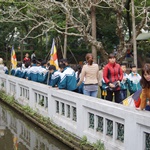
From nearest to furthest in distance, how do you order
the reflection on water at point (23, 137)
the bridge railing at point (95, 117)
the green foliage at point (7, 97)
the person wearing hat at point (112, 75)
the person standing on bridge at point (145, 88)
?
the person standing on bridge at point (145, 88)
the bridge railing at point (95, 117)
the reflection on water at point (23, 137)
the person wearing hat at point (112, 75)
the green foliage at point (7, 97)

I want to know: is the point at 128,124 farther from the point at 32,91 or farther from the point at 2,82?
the point at 2,82

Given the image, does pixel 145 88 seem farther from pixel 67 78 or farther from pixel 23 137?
pixel 23 137

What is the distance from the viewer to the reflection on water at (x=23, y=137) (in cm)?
651

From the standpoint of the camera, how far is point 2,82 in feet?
44.1

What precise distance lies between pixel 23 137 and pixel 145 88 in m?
4.10

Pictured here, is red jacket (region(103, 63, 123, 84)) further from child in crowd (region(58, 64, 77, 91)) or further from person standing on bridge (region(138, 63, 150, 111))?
person standing on bridge (region(138, 63, 150, 111))

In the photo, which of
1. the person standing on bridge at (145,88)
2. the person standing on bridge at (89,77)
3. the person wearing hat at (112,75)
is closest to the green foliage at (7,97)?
the person standing on bridge at (89,77)

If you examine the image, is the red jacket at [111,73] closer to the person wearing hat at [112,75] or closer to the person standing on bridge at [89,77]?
the person wearing hat at [112,75]

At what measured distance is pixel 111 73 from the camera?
698cm

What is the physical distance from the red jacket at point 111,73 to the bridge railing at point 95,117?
1.01m

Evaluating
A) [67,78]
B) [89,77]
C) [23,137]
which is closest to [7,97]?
[23,137]

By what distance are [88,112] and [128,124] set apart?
1.41 metres

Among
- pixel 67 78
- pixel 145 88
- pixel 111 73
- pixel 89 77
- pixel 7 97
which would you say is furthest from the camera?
pixel 7 97

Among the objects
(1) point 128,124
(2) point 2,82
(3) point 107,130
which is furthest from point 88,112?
(2) point 2,82
